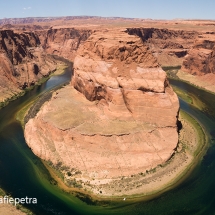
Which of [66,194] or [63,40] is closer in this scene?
[66,194]

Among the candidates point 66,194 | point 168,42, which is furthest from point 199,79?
point 66,194

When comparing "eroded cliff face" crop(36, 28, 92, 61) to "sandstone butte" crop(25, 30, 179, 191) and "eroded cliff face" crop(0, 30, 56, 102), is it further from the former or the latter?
"sandstone butte" crop(25, 30, 179, 191)

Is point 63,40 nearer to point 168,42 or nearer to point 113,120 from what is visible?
point 168,42

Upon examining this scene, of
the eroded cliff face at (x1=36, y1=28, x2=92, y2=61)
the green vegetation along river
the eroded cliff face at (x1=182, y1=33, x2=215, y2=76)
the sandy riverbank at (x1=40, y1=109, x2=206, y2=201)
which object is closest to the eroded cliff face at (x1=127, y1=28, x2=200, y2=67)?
the eroded cliff face at (x1=182, y1=33, x2=215, y2=76)

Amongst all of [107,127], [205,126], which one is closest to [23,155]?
[107,127]

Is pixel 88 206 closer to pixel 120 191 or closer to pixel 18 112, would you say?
pixel 120 191

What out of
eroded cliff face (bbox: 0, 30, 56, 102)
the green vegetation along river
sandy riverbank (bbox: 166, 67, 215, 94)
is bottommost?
the green vegetation along river
